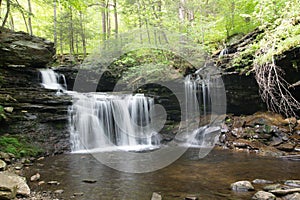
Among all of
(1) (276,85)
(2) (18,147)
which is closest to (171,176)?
(2) (18,147)

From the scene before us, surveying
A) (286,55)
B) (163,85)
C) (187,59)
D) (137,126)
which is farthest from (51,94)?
(286,55)

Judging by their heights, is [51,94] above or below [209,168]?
above

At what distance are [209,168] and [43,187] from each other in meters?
4.00

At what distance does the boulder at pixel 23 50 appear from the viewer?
10781mm

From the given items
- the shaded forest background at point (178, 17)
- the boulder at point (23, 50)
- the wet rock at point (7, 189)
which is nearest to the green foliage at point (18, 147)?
the wet rock at point (7, 189)

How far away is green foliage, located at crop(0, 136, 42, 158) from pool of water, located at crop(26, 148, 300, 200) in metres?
0.77

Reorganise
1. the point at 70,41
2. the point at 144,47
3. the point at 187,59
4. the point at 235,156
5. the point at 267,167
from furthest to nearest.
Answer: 1. the point at 70,41
2. the point at 144,47
3. the point at 187,59
4. the point at 235,156
5. the point at 267,167

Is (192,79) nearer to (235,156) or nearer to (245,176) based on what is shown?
(235,156)

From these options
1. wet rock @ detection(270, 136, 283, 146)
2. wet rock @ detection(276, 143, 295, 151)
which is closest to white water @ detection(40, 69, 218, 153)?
wet rock @ detection(270, 136, 283, 146)

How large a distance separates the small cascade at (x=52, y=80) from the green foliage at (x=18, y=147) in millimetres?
4548

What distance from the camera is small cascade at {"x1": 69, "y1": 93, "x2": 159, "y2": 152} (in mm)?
10047

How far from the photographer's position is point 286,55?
7.92 m

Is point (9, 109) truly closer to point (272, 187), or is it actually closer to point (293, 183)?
point (272, 187)

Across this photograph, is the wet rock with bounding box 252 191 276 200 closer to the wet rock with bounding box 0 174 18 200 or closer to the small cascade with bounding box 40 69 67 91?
the wet rock with bounding box 0 174 18 200
